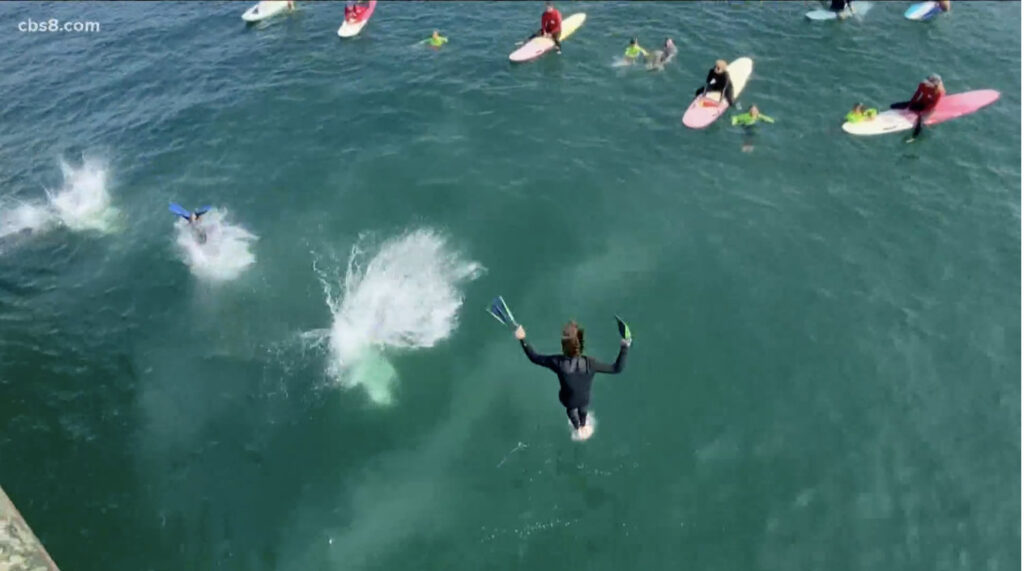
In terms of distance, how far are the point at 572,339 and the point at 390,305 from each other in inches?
387

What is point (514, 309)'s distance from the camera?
21.4 meters

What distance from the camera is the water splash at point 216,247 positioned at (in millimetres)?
23750

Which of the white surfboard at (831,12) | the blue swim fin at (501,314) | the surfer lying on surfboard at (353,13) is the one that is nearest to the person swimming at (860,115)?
the white surfboard at (831,12)

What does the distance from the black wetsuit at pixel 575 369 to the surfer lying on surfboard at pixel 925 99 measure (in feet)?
66.0

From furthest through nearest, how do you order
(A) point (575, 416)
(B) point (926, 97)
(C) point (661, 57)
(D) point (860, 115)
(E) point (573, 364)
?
(C) point (661, 57) < (D) point (860, 115) < (B) point (926, 97) < (A) point (575, 416) < (E) point (573, 364)

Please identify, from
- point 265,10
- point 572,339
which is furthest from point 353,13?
point 572,339

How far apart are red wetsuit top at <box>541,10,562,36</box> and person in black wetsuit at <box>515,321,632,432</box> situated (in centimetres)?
2356

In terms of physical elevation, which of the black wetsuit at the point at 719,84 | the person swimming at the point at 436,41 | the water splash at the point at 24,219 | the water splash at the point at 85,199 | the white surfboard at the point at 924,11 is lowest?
the water splash at the point at 24,219

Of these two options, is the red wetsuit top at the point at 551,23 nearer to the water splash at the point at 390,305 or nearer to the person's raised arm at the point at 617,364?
the water splash at the point at 390,305

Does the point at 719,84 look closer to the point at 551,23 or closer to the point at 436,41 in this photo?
the point at 551,23

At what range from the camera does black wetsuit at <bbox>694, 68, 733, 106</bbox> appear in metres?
28.4

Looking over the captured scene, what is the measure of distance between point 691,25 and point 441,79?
43.4 feet

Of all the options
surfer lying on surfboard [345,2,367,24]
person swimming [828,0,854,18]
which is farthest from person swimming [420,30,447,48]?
person swimming [828,0,854,18]

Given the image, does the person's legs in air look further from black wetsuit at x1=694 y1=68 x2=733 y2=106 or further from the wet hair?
black wetsuit at x1=694 y1=68 x2=733 y2=106
